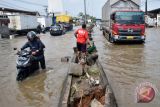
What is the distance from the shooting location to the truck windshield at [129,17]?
23.2m

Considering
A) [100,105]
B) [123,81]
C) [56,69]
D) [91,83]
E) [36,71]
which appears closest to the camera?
[100,105]

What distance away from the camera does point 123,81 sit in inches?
407

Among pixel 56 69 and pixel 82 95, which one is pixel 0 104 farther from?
pixel 56 69

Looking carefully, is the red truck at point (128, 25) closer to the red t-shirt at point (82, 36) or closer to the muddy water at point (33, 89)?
the red t-shirt at point (82, 36)

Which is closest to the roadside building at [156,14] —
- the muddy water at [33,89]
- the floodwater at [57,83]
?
the floodwater at [57,83]

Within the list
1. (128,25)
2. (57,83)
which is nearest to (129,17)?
(128,25)

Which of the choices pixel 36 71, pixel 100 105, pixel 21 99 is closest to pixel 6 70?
pixel 36 71

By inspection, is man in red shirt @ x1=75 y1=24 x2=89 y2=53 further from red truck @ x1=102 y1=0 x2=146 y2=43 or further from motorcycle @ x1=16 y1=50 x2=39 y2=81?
red truck @ x1=102 y1=0 x2=146 y2=43

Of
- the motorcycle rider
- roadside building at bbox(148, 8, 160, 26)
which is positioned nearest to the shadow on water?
the motorcycle rider

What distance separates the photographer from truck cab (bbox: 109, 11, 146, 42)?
23.2 meters

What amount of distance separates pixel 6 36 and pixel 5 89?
33.1 metres

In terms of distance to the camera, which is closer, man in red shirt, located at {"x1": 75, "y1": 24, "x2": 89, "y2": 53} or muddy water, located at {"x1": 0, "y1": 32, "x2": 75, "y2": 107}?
muddy water, located at {"x1": 0, "y1": 32, "x2": 75, "y2": 107}

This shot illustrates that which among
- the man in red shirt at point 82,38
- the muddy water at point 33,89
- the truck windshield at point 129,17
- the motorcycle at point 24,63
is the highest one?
the truck windshield at point 129,17

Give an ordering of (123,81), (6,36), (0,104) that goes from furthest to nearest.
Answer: (6,36)
(123,81)
(0,104)
